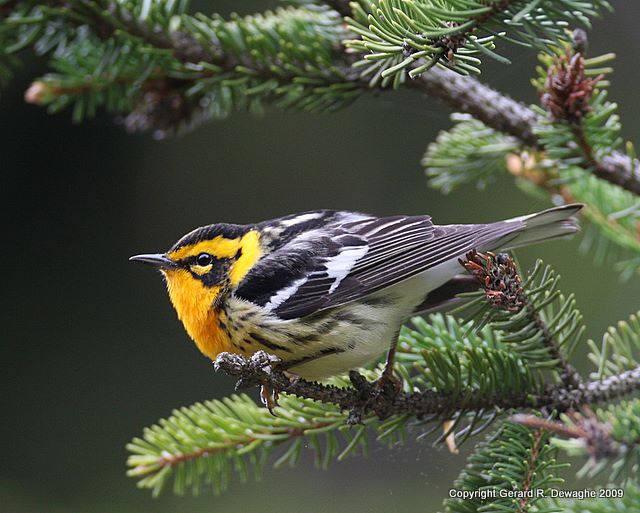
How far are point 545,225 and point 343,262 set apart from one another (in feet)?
1.69

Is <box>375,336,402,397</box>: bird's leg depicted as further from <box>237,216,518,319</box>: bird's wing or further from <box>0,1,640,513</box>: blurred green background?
<box>0,1,640,513</box>: blurred green background

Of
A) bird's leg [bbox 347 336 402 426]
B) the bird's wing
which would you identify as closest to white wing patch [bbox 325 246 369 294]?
the bird's wing

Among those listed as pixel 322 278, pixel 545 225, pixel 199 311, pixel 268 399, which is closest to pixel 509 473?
pixel 268 399

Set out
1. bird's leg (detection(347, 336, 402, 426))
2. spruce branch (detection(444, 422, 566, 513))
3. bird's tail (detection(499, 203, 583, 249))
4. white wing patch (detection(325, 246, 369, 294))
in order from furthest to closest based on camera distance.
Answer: white wing patch (detection(325, 246, 369, 294)) < bird's tail (detection(499, 203, 583, 249)) < bird's leg (detection(347, 336, 402, 426)) < spruce branch (detection(444, 422, 566, 513))

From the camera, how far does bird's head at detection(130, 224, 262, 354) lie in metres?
2.10

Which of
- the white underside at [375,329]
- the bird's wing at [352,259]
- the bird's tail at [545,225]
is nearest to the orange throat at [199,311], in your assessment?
the bird's wing at [352,259]

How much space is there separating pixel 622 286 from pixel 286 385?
2.19m

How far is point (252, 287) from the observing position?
2.01 meters

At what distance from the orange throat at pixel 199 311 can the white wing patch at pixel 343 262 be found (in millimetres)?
301

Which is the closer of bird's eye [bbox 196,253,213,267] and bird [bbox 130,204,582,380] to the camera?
bird [bbox 130,204,582,380]

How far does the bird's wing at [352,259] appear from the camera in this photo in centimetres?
190

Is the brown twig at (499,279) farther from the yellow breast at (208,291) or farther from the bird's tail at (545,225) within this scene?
the yellow breast at (208,291)

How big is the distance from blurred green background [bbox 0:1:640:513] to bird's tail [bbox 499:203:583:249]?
1.47 meters

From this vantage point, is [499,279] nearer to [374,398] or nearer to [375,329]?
[374,398]
